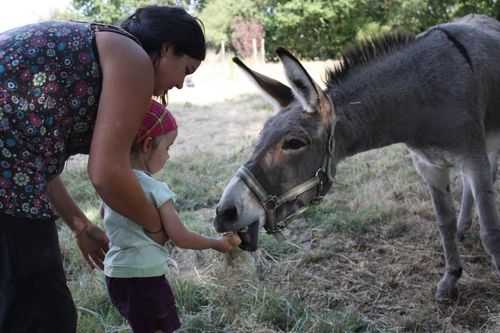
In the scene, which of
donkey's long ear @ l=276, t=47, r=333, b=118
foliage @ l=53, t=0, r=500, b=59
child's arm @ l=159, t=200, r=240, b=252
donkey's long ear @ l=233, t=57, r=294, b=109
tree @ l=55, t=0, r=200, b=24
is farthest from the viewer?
tree @ l=55, t=0, r=200, b=24

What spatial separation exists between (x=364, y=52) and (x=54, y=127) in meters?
1.81

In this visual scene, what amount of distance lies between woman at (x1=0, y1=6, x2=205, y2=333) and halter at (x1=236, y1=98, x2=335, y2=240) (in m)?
0.64

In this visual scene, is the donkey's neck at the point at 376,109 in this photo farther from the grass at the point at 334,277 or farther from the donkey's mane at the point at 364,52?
the grass at the point at 334,277

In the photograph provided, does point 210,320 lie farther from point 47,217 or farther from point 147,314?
point 47,217

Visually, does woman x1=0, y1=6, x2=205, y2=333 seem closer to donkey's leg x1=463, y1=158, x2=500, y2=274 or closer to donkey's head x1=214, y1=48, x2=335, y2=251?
donkey's head x1=214, y1=48, x2=335, y2=251

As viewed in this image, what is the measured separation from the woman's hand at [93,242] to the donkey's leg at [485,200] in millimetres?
1960

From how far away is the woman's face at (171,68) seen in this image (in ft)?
5.50

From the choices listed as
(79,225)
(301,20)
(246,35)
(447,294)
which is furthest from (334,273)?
(301,20)

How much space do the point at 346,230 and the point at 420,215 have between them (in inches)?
27.4

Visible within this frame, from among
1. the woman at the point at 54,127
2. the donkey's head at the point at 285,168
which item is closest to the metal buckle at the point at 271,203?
the donkey's head at the point at 285,168

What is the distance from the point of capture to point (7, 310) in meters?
1.54

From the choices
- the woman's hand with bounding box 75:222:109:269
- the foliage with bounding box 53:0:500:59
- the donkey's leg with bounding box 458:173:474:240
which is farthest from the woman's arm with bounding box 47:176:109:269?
the foliage with bounding box 53:0:500:59

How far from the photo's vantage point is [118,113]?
1.43 meters

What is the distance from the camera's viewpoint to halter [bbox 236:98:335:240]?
216 cm
